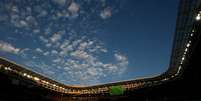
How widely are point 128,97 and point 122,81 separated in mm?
4243

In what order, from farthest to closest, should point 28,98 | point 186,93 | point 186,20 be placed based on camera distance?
point 28,98 → point 186,93 → point 186,20

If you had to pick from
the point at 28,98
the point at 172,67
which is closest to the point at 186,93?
the point at 172,67

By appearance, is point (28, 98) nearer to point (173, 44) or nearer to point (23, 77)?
point (23, 77)

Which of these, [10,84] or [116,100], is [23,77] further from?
[116,100]

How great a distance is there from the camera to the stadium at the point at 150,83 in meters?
22.9

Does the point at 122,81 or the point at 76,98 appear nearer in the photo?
the point at 122,81

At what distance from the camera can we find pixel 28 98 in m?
41.9

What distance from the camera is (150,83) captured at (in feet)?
150

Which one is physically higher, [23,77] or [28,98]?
[23,77]

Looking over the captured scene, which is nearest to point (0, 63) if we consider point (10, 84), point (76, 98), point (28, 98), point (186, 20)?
point (10, 84)

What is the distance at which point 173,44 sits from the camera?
88.2ft

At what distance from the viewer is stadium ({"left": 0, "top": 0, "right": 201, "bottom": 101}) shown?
22936mm

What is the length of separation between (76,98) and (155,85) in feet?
76.7

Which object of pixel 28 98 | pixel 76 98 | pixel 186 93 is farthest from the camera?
pixel 76 98
